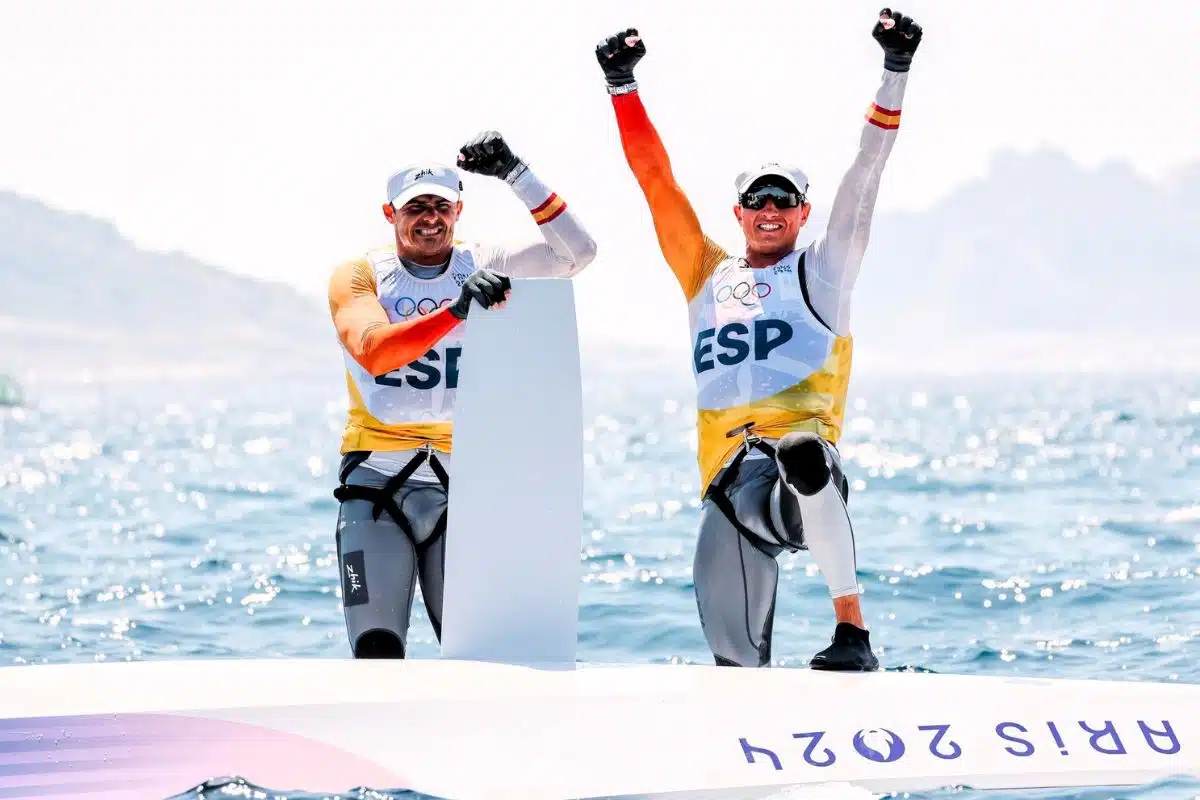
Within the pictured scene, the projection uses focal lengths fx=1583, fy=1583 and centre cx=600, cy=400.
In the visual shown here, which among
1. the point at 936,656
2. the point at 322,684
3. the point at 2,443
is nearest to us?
the point at 322,684

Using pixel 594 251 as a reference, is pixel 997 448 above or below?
below

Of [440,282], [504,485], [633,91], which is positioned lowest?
[504,485]

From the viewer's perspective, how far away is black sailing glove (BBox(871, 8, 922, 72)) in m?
4.78

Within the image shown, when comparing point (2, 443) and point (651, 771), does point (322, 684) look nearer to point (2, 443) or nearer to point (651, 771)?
point (651, 771)

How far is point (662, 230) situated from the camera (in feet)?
17.3

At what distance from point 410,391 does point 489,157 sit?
2.55 ft

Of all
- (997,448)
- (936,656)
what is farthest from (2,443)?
(936,656)

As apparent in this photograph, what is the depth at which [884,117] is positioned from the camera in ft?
15.9

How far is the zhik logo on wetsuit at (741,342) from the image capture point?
504 centimetres

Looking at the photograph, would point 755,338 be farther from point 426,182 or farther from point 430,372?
point 426,182

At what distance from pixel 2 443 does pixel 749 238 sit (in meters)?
43.8

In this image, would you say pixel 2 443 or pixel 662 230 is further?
pixel 2 443

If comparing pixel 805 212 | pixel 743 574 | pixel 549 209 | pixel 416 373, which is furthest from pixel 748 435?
pixel 416 373

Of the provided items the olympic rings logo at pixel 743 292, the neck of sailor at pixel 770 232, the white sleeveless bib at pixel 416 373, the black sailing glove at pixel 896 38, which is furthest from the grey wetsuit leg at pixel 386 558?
the black sailing glove at pixel 896 38
